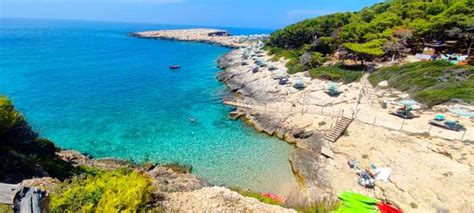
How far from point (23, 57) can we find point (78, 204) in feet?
229

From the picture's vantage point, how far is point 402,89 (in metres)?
24.9

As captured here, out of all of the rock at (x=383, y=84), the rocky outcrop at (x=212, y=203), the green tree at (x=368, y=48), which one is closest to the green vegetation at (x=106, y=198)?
the rocky outcrop at (x=212, y=203)

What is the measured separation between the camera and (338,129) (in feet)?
64.6

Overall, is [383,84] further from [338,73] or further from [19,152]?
[19,152]

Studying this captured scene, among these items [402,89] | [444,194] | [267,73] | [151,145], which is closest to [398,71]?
[402,89]

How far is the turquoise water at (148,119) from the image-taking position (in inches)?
718

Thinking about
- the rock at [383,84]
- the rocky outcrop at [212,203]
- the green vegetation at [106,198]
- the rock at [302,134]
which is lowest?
the rock at [302,134]

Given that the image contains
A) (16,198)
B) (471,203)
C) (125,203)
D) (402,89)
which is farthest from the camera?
(402,89)

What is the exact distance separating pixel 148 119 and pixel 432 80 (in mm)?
29919

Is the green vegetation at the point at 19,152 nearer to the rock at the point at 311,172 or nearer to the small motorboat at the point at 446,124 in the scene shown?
the rock at the point at 311,172

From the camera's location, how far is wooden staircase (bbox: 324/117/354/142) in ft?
62.6

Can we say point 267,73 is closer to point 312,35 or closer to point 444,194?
point 312,35

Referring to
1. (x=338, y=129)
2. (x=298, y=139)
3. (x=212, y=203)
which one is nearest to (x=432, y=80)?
(x=338, y=129)

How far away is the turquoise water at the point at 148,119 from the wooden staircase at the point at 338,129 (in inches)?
137
